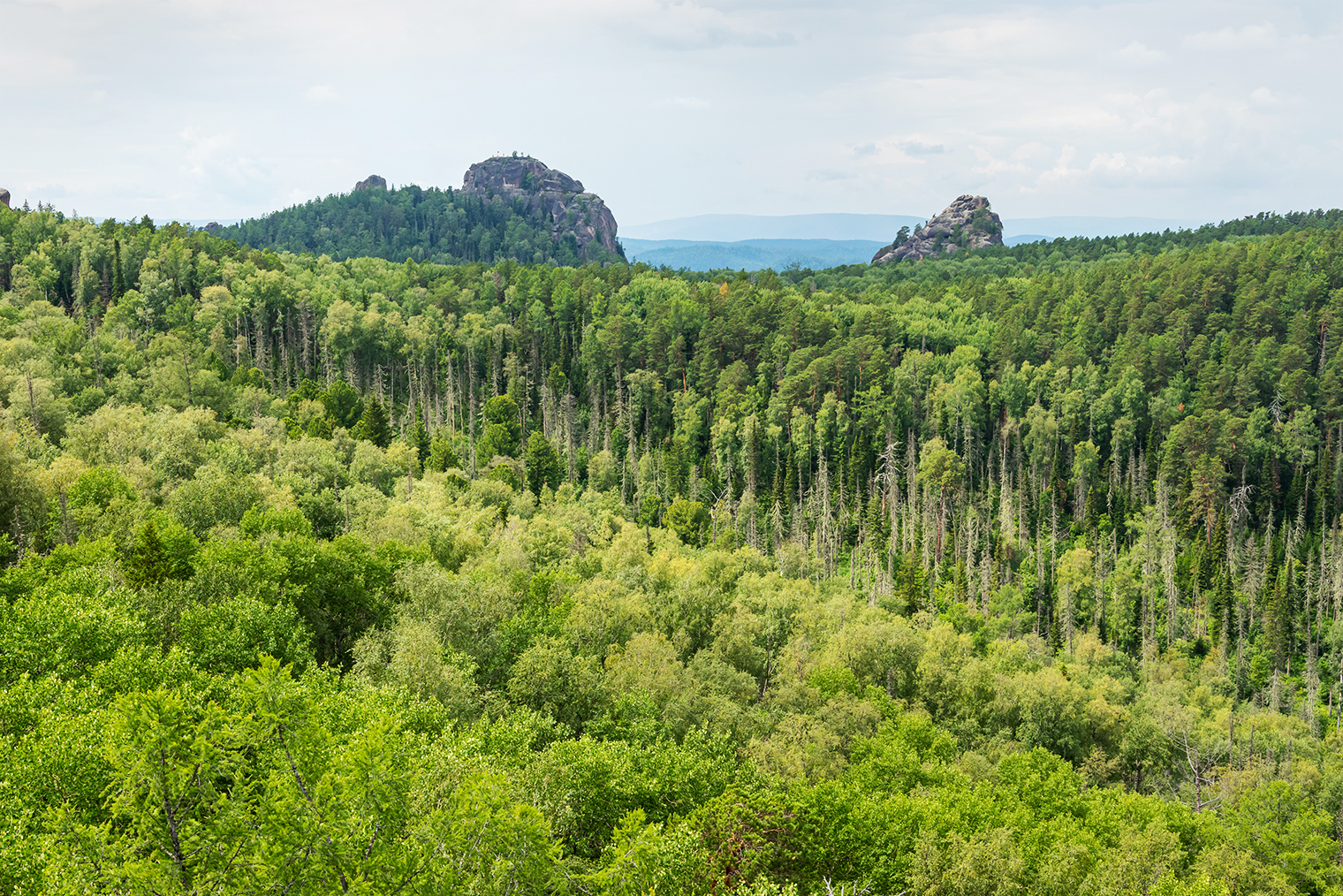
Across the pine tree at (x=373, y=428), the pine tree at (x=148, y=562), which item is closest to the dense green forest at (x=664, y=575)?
the pine tree at (x=148, y=562)

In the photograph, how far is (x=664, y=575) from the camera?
237ft

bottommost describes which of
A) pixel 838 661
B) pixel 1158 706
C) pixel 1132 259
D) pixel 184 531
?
pixel 1158 706

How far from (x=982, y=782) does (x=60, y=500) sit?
53370mm

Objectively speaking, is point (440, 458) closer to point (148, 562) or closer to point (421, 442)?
point (421, 442)

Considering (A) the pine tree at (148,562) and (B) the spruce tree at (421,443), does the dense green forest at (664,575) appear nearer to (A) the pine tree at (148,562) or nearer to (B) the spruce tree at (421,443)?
(A) the pine tree at (148,562)

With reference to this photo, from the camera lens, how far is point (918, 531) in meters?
123

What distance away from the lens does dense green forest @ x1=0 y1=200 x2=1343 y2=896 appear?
23938 mm

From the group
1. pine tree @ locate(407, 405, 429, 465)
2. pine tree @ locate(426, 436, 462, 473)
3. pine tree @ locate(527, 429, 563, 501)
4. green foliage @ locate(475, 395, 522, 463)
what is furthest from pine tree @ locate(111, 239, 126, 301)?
pine tree @ locate(527, 429, 563, 501)

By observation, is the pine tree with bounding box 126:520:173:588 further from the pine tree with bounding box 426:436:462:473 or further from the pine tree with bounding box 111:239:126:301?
the pine tree with bounding box 111:239:126:301

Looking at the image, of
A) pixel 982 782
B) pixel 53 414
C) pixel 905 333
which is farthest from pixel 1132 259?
pixel 53 414

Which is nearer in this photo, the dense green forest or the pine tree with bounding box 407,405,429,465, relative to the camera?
the dense green forest

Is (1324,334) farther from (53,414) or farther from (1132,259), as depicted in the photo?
(53,414)

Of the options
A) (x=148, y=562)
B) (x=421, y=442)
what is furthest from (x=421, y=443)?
(x=148, y=562)

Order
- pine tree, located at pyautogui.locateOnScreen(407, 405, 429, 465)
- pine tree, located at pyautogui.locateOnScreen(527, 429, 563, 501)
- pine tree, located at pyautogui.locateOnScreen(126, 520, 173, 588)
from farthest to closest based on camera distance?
pine tree, located at pyautogui.locateOnScreen(527, 429, 563, 501) → pine tree, located at pyautogui.locateOnScreen(407, 405, 429, 465) → pine tree, located at pyautogui.locateOnScreen(126, 520, 173, 588)
